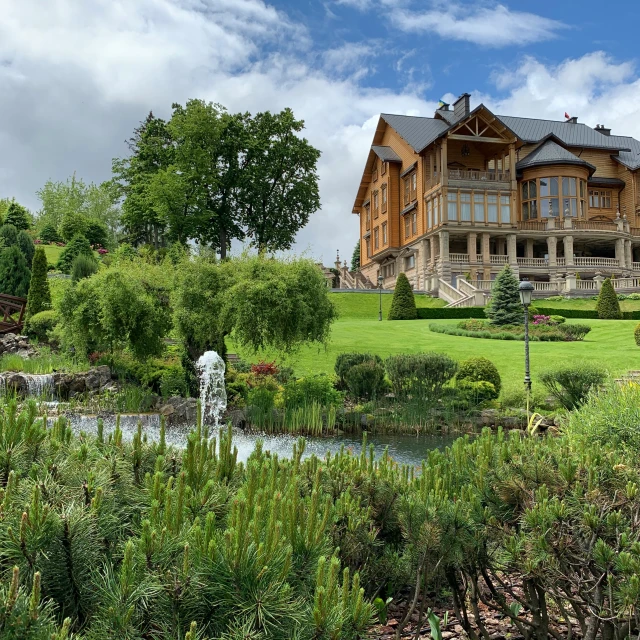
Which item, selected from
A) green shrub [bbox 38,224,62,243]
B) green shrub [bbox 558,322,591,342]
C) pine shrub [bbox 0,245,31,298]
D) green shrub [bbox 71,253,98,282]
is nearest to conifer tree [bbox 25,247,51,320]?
Answer: green shrub [bbox 71,253,98,282]

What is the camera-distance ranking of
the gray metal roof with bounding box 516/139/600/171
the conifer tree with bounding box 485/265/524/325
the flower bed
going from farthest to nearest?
the gray metal roof with bounding box 516/139/600/171 < the conifer tree with bounding box 485/265/524/325 < the flower bed

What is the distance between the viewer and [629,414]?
391 cm

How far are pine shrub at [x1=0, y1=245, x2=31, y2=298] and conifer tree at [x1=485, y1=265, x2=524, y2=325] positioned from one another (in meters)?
23.4

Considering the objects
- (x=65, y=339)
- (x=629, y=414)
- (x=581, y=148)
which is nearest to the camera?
(x=629, y=414)

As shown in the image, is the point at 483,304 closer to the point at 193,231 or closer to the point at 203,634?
the point at 193,231

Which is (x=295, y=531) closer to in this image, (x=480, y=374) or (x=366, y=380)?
(x=366, y=380)

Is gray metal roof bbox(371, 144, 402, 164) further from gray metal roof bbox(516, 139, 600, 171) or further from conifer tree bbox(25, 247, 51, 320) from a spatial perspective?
conifer tree bbox(25, 247, 51, 320)

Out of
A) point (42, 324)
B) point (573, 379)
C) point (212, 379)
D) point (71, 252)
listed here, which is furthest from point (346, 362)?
point (71, 252)

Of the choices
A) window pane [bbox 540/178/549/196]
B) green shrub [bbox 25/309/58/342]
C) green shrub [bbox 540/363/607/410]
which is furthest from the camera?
window pane [bbox 540/178/549/196]

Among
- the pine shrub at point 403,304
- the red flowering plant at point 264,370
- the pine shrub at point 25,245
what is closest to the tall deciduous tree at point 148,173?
the pine shrub at point 25,245

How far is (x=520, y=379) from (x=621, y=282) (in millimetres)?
25722

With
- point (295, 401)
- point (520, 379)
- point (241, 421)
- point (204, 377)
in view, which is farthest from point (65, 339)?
point (520, 379)

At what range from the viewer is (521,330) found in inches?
1061

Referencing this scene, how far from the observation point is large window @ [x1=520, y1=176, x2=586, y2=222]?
43188 millimetres
